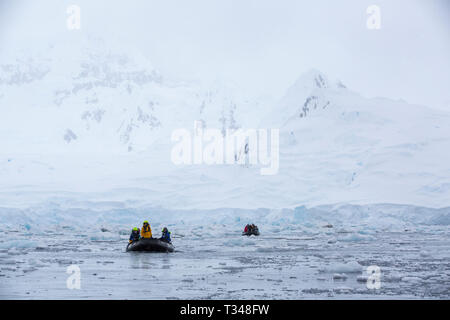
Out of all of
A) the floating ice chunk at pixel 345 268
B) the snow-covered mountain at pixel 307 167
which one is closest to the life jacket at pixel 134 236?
the floating ice chunk at pixel 345 268

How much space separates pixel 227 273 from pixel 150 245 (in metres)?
8.14

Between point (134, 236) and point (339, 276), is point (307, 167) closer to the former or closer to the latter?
point (134, 236)

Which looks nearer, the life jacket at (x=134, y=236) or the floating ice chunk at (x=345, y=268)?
the floating ice chunk at (x=345, y=268)

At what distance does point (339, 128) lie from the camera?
60531 mm

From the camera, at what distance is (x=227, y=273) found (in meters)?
15.9

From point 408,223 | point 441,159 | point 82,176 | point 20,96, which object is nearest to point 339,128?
point 441,159

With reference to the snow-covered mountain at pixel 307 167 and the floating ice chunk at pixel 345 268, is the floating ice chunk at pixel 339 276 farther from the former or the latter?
the snow-covered mountain at pixel 307 167

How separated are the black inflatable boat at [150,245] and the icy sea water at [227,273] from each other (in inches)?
14.8

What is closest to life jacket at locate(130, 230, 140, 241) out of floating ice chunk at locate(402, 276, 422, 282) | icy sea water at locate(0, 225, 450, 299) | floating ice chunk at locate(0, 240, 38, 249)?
icy sea water at locate(0, 225, 450, 299)

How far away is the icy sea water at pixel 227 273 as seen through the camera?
39.6 ft

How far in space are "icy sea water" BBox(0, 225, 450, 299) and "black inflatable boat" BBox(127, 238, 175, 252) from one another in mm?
376

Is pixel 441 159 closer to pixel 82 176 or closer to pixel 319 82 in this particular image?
pixel 319 82

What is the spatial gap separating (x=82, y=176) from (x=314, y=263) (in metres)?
57.4
